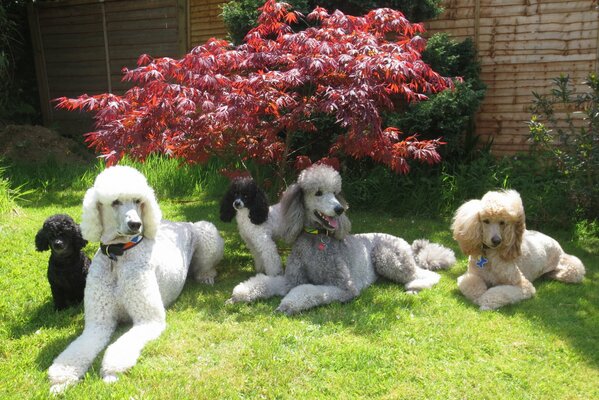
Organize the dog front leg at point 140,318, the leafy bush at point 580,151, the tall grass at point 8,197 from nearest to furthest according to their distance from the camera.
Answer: the dog front leg at point 140,318, the leafy bush at point 580,151, the tall grass at point 8,197

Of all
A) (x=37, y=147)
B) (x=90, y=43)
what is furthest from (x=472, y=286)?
(x=90, y=43)

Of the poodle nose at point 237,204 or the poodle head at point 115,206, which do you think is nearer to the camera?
the poodle head at point 115,206

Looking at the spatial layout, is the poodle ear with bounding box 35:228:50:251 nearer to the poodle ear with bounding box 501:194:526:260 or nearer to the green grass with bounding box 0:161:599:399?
the green grass with bounding box 0:161:599:399

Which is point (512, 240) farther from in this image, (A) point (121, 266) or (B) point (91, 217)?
(B) point (91, 217)

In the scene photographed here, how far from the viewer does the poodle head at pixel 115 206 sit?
3.04 meters

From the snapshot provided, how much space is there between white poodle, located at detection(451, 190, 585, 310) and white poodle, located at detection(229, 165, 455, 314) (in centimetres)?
43

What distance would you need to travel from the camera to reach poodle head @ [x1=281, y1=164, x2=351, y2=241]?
370cm

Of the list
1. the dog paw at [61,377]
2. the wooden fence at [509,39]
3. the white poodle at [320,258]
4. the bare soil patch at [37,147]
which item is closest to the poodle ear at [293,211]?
the white poodle at [320,258]

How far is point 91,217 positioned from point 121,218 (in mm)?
218

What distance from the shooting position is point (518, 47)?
680 cm

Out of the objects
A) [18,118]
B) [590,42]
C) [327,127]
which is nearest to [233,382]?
[327,127]

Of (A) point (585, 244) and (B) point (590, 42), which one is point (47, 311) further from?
(B) point (590, 42)

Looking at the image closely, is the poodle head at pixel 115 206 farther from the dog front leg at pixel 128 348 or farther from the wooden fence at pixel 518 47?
the wooden fence at pixel 518 47

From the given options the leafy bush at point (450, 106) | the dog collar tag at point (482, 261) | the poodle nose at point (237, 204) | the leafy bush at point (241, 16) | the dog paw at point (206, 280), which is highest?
the leafy bush at point (241, 16)
